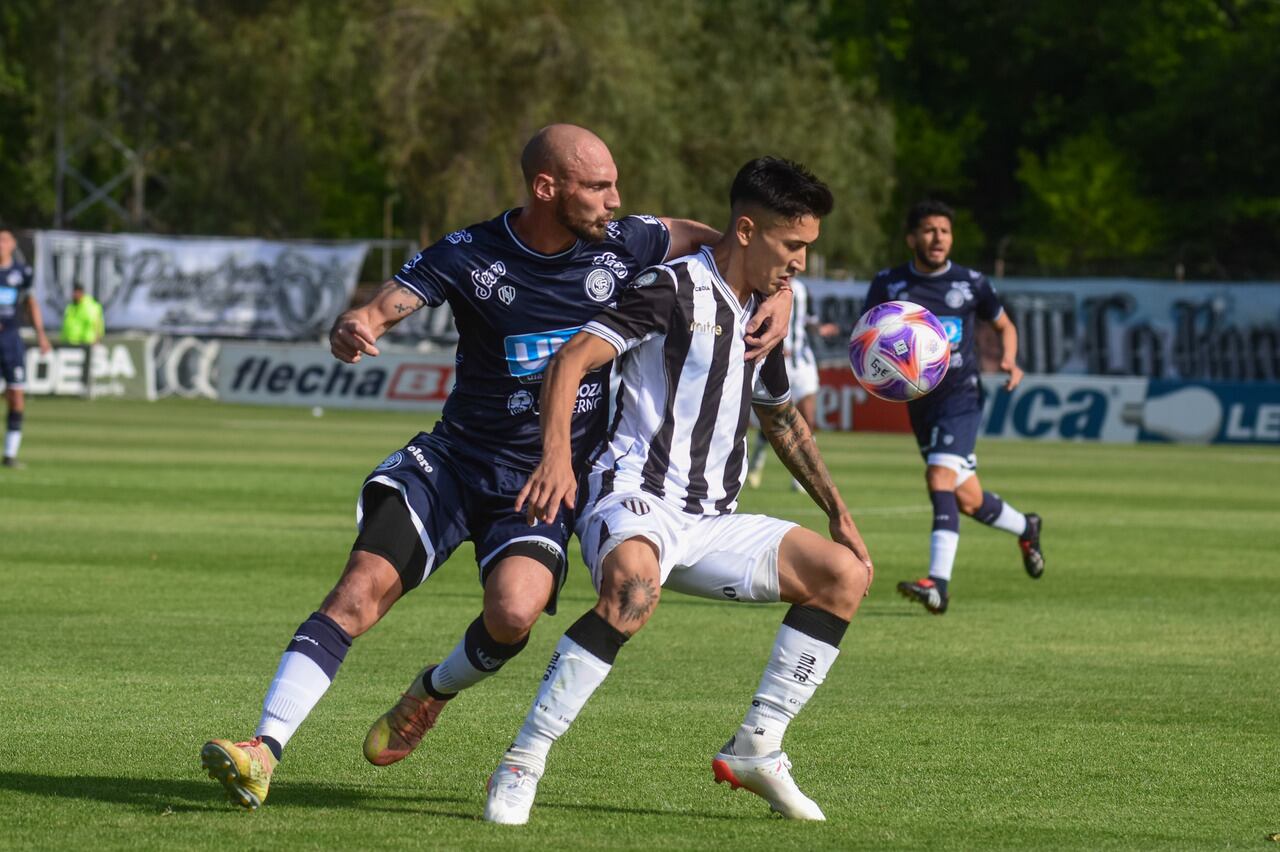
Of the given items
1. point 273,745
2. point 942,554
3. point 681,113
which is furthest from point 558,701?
point 681,113

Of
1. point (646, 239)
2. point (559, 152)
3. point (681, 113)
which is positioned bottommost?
point (681, 113)

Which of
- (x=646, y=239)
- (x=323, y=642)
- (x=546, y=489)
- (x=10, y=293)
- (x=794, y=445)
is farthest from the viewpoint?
(x=10, y=293)

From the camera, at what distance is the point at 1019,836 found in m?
6.05

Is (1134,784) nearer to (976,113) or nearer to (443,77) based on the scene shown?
(443,77)

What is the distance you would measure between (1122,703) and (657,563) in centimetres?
332

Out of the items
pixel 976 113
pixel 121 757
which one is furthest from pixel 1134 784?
pixel 976 113

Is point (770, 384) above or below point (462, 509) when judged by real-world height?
above

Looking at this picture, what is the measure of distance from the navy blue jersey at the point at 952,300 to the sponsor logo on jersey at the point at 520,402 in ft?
21.3

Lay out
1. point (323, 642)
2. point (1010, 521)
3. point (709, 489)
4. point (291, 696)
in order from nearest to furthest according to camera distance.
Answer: point (291, 696), point (323, 642), point (709, 489), point (1010, 521)

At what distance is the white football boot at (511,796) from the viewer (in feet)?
19.8

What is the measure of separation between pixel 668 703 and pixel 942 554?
13.8 feet

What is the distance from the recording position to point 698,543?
6410mm

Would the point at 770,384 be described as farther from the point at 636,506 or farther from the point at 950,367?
the point at 950,367

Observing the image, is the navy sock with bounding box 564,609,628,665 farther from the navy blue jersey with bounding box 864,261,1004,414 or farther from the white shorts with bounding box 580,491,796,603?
the navy blue jersey with bounding box 864,261,1004,414
